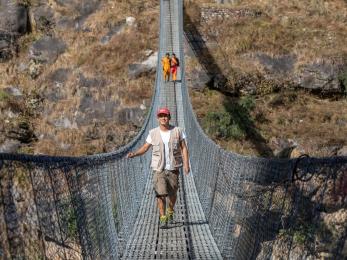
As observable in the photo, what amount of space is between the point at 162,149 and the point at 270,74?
9246mm

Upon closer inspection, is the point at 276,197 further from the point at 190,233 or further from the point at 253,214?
the point at 190,233

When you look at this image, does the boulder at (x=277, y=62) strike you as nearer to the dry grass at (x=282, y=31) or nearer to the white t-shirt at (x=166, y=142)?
the dry grass at (x=282, y=31)

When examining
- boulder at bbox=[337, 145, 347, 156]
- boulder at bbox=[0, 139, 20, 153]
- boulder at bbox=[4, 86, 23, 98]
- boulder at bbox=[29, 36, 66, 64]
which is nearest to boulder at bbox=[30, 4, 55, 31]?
boulder at bbox=[29, 36, 66, 64]

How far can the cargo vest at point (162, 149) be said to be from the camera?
4449 millimetres

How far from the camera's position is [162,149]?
446cm

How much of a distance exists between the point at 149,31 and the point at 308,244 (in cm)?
1225

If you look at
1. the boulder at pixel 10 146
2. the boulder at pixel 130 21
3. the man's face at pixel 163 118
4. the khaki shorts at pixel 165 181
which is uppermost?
the boulder at pixel 130 21

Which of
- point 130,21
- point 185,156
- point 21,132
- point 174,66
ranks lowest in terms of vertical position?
point 21,132

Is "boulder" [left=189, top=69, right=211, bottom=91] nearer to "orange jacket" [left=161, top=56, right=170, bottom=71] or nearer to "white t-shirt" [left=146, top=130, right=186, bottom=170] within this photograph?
"orange jacket" [left=161, top=56, right=170, bottom=71]

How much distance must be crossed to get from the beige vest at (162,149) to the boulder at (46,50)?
10814 millimetres

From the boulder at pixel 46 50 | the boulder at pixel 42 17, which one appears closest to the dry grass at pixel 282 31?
the boulder at pixel 46 50

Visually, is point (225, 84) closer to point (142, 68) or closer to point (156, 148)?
point (142, 68)

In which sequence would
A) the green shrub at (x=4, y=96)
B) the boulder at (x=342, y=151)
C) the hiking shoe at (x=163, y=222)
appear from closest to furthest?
1. the hiking shoe at (x=163, y=222)
2. the boulder at (x=342, y=151)
3. the green shrub at (x=4, y=96)

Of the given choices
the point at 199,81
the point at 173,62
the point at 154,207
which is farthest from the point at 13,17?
the point at 154,207
